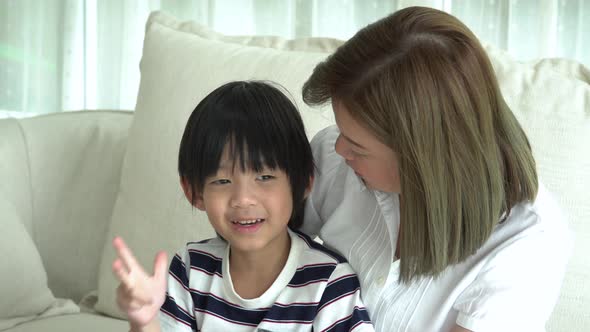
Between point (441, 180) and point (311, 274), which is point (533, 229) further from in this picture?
point (311, 274)

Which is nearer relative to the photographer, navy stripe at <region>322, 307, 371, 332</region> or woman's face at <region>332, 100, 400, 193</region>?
woman's face at <region>332, 100, 400, 193</region>

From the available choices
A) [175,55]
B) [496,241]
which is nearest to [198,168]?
[496,241]

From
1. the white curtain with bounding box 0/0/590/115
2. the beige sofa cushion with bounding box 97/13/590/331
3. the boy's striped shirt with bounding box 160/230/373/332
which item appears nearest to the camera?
the boy's striped shirt with bounding box 160/230/373/332

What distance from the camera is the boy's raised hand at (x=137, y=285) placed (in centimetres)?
102

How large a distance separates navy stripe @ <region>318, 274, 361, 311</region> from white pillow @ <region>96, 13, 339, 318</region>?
426mm

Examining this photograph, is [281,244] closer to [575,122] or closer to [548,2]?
[575,122]

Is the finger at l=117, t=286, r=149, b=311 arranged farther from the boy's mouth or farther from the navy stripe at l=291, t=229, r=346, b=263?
the navy stripe at l=291, t=229, r=346, b=263

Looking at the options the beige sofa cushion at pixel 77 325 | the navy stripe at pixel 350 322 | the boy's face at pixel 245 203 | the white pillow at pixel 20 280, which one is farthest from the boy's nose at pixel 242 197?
the white pillow at pixel 20 280

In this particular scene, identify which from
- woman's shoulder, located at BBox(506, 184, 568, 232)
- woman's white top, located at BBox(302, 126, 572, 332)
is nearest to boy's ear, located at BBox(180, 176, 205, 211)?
woman's white top, located at BBox(302, 126, 572, 332)

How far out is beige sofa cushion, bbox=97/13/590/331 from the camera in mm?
1369

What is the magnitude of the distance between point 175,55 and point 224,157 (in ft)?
2.07

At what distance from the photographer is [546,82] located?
1454mm

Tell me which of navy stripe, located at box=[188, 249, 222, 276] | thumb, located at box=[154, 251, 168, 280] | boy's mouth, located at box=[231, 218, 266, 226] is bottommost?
navy stripe, located at box=[188, 249, 222, 276]

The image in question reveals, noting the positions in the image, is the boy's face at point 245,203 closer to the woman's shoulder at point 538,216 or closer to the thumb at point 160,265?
the thumb at point 160,265
